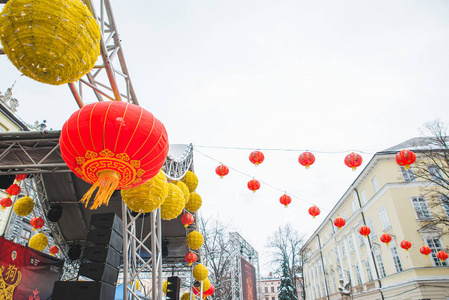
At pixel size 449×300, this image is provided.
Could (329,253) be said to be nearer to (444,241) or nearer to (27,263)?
(444,241)

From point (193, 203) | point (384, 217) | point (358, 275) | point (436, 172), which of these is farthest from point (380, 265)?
point (193, 203)

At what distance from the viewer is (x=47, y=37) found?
1.96 m

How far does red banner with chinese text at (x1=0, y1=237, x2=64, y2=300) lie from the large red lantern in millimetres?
6619

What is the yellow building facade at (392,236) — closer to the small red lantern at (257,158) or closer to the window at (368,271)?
the window at (368,271)

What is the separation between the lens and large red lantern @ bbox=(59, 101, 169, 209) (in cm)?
245

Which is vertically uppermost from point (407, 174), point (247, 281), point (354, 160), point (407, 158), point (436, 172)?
point (407, 174)

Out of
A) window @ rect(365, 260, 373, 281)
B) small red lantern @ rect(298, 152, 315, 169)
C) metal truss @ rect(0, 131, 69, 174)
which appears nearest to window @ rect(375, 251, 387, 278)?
window @ rect(365, 260, 373, 281)

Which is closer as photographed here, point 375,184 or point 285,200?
point 285,200

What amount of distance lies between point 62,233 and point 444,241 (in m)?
22.9

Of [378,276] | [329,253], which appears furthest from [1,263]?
[329,253]

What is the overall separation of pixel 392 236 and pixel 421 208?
2.94 m

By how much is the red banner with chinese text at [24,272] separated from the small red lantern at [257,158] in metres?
7.11

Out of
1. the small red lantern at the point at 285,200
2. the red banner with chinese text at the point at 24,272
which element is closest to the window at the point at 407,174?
the small red lantern at the point at 285,200

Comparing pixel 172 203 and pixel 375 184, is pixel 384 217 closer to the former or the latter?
pixel 375 184
